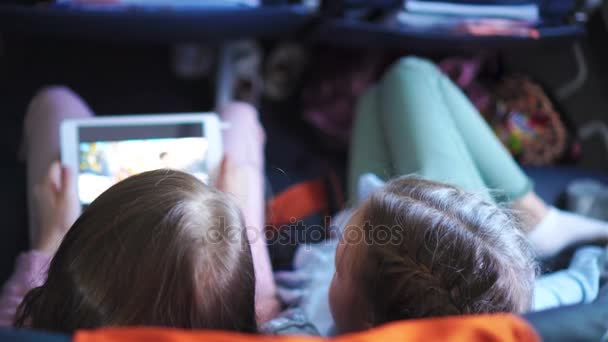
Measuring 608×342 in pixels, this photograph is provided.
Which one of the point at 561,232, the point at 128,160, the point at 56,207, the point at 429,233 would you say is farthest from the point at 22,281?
the point at 561,232

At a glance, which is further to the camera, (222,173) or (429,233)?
(222,173)

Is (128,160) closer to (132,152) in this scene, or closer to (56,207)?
(132,152)

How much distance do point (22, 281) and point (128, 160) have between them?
230mm

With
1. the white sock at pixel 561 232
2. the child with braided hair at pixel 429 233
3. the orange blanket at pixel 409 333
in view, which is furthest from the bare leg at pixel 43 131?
the white sock at pixel 561 232

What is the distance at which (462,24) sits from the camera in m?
1.05

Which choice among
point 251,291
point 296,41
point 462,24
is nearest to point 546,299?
point 251,291

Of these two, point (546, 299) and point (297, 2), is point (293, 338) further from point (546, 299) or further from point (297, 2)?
point (297, 2)

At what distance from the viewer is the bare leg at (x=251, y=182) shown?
0.77 metres

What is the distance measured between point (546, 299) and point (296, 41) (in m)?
0.87

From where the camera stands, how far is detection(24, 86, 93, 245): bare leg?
33.8 inches

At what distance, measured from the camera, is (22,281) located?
2.40ft

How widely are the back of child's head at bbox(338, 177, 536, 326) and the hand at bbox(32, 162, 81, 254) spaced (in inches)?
17.7

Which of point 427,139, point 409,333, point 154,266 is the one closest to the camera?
point 409,333

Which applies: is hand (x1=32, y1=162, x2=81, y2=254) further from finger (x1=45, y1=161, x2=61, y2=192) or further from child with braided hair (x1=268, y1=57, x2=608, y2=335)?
child with braided hair (x1=268, y1=57, x2=608, y2=335)
